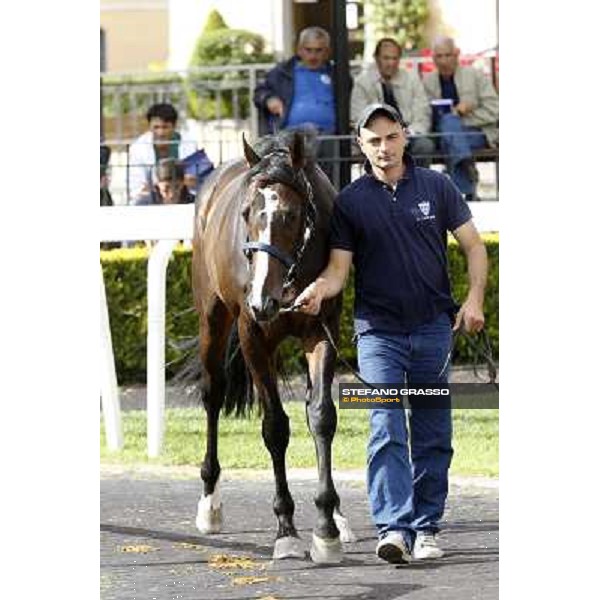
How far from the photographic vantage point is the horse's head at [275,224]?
23.5ft

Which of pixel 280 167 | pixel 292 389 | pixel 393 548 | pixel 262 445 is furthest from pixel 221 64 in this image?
pixel 393 548

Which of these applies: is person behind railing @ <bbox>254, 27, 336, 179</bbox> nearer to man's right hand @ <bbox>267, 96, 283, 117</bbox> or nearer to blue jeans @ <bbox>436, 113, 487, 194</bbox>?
man's right hand @ <bbox>267, 96, 283, 117</bbox>

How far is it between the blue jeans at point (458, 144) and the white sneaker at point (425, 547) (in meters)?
5.93

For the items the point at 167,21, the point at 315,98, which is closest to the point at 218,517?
the point at 315,98

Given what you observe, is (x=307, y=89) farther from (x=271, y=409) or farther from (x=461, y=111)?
(x=271, y=409)

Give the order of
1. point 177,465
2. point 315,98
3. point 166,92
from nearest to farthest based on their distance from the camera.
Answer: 1. point 177,465
2. point 315,98
3. point 166,92

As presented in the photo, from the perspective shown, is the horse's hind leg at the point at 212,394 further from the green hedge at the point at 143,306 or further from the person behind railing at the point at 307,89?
the person behind railing at the point at 307,89

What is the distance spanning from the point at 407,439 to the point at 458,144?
6.13 m

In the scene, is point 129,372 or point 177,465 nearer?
point 177,465

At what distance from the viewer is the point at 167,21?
26.1m

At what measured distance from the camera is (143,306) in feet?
42.8

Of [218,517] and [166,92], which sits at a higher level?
[166,92]
